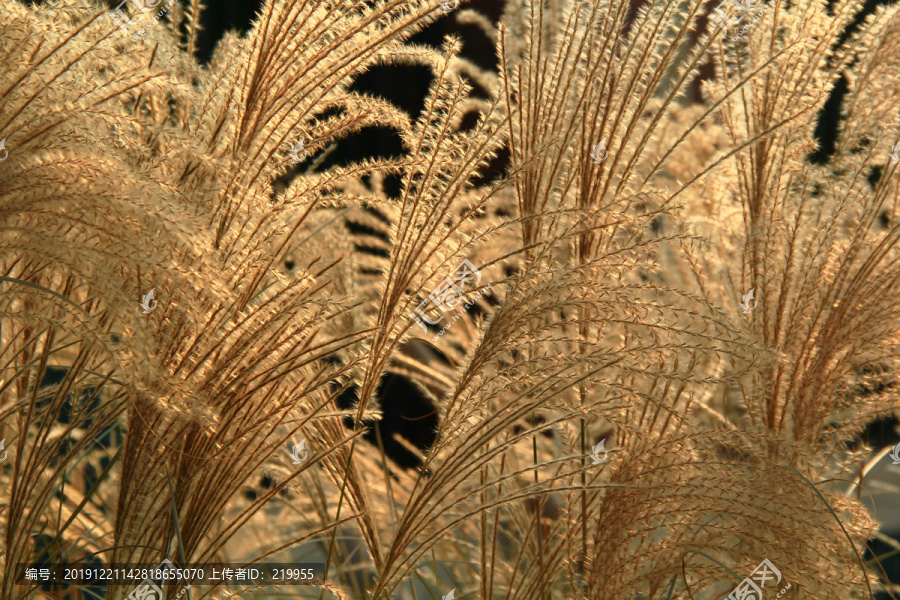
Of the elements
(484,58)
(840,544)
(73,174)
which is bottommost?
(840,544)

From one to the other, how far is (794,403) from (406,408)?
2.60 metres

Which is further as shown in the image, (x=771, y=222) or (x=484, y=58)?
(x=484, y=58)

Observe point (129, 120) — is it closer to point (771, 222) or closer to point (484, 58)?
point (771, 222)

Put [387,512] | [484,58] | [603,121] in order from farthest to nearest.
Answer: [484,58]
[387,512]
[603,121]

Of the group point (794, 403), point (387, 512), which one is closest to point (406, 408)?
point (387, 512)

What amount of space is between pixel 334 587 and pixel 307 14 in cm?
72

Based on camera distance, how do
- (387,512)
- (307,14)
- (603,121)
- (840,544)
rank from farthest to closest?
(387,512)
(603,121)
(840,544)
(307,14)

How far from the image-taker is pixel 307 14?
2.93 ft

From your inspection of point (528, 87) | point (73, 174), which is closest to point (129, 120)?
point (73, 174)

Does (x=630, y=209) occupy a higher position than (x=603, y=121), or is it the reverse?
(x=603, y=121)

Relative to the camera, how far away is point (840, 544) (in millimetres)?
1004

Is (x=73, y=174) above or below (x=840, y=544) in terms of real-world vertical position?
above

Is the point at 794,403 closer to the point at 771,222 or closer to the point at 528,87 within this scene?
the point at 771,222

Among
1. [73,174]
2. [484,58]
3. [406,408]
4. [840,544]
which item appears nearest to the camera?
[73,174]
